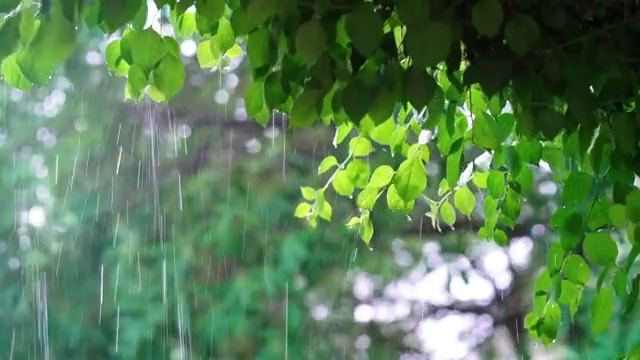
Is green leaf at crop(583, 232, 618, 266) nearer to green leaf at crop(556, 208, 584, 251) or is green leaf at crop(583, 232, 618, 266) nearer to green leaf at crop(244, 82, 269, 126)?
green leaf at crop(556, 208, 584, 251)

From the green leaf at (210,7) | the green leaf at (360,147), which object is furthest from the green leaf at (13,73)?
the green leaf at (360,147)

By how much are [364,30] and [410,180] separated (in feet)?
0.82

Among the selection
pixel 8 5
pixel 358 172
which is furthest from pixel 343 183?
pixel 8 5

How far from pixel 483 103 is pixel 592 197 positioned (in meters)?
0.12

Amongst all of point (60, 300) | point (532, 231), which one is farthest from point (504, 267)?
point (60, 300)

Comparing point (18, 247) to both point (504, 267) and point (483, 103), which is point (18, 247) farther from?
point (483, 103)

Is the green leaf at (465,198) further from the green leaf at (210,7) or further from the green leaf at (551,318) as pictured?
the green leaf at (210,7)

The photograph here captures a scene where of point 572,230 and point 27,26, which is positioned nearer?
point 27,26

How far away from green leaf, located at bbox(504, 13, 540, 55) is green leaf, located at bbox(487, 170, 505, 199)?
0.27m

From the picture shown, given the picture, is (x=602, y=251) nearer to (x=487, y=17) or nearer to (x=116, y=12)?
(x=487, y=17)

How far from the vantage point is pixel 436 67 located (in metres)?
0.51

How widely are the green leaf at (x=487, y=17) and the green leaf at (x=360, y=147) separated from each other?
0.98ft

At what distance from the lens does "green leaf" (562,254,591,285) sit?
2.11 feet

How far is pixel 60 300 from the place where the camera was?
1.70 m
